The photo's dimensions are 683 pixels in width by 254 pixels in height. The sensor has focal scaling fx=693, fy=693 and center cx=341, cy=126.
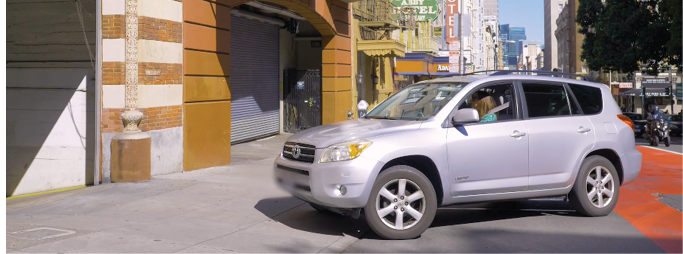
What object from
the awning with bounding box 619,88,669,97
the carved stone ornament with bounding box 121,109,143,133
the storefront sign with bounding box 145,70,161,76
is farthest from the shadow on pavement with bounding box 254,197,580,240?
the awning with bounding box 619,88,669,97

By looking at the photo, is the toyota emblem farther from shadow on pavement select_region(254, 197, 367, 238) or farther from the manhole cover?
the manhole cover

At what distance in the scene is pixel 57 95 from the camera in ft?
39.4

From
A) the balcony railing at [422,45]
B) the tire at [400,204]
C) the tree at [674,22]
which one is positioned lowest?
the tire at [400,204]

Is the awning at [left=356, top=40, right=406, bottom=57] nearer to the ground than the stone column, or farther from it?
farther from it

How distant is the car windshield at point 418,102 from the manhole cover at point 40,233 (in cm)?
350

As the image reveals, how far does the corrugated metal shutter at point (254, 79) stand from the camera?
1791cm

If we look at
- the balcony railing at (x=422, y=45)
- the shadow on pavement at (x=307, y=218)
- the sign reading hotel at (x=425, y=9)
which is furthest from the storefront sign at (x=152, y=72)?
the balcony railing at (x=422, y=45)

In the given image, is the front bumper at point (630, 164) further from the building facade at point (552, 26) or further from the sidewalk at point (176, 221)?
the building facade at point (552, 26)

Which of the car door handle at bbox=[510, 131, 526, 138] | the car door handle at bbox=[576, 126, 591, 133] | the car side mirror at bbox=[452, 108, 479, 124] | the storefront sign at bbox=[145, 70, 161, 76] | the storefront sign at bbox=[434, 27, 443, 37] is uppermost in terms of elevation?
the storefront sign at bbox=[434, 27, 443, 37]

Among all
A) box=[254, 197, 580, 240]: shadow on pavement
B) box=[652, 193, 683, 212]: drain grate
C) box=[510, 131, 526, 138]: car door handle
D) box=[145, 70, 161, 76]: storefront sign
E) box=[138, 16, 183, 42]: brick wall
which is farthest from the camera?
box=[145, 70, 161, 76]: storefront sign

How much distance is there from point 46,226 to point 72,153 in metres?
5.13

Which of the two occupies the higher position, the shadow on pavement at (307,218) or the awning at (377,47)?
the awning at (377,47)

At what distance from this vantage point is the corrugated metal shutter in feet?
58.7

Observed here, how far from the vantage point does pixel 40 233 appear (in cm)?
673
